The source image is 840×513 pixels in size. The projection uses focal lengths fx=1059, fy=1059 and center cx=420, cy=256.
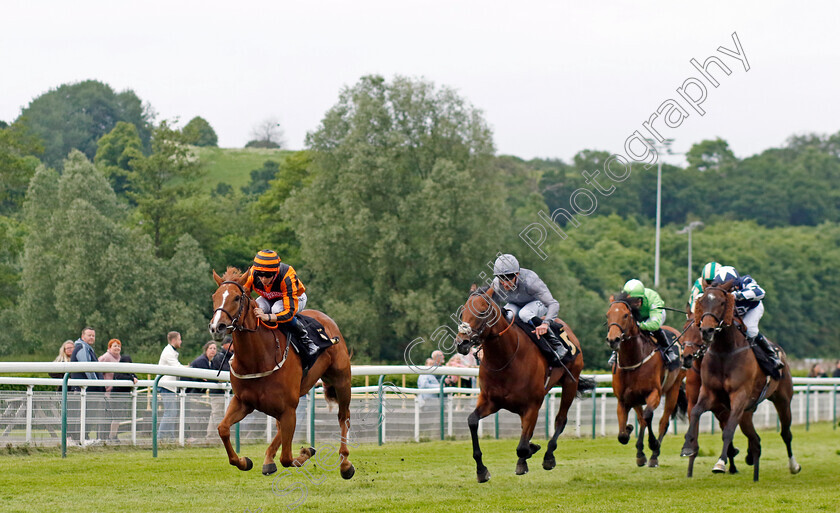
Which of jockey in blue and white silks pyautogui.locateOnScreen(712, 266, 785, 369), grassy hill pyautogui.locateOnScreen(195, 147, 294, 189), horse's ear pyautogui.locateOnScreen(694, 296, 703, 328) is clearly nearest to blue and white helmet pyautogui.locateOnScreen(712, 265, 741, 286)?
jockey in blue and white silks pyautogui.locateOnScreen(712, 266, 785, 369)

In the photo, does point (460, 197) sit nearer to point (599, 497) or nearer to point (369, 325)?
point (369, 325)

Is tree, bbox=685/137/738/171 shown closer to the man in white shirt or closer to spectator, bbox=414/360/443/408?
spectator, bbox=414/360/443/408

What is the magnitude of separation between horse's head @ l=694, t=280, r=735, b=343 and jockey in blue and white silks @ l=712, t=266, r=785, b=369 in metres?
0.31

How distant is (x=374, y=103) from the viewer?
43.0m

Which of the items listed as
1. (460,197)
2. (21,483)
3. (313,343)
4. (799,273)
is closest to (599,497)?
(313,343)

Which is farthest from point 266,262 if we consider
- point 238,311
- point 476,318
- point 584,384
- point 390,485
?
point 584,384

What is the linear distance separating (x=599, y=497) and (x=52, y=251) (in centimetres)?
3411

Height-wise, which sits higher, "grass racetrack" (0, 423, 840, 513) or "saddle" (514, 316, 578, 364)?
"saddle" (514, 316, 578, 364)

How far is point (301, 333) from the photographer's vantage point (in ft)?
29.9

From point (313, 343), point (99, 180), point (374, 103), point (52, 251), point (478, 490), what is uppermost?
point (374, 103)

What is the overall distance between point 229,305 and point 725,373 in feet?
18.5

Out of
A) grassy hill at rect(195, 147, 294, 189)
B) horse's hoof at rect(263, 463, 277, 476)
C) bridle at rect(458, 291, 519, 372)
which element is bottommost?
horse's hoof at rect(263, 463, 277, 476)

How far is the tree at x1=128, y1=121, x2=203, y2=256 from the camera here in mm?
44000

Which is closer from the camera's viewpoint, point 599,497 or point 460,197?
point 599,497
